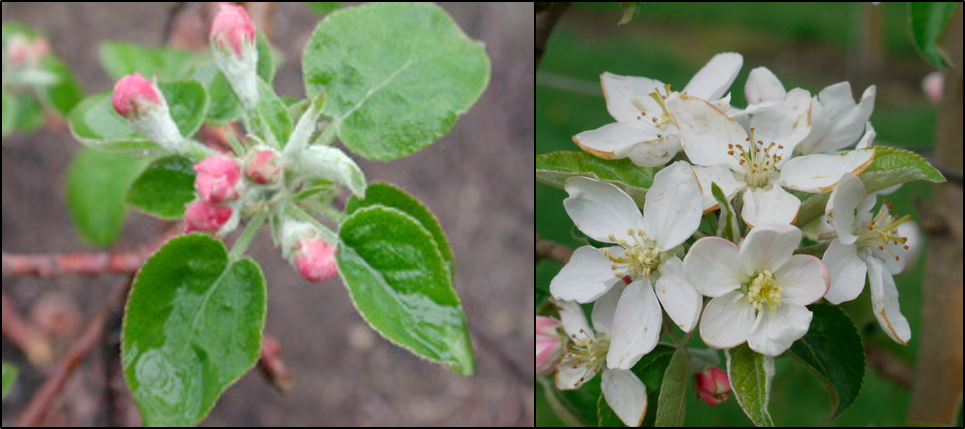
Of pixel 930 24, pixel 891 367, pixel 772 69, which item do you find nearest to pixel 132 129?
pixel 930 24

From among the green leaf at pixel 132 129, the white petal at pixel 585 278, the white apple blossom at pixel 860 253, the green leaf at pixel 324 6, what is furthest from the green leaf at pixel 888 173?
the green leaf at pixel 324 6

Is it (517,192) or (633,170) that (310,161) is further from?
(517,192)

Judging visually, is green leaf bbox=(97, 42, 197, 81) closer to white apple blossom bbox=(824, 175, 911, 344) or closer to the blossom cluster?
the blossom cluster

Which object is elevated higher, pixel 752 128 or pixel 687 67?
pixel 752 128

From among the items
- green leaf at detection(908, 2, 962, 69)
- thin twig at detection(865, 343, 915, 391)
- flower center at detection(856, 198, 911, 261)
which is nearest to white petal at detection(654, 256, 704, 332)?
flower center at detection(856, 198, 911, 261)

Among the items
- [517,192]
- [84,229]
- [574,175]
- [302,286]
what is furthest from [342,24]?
[517,192]

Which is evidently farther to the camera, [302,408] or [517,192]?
[517,192]
